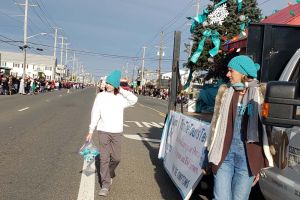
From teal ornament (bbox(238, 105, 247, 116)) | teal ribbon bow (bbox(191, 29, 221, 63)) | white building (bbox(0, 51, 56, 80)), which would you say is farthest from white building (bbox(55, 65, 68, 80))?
teal ornament (bbox(238, 105, 247, 116))

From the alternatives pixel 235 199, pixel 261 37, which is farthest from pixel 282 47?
pixel 235 199

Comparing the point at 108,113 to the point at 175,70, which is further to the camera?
the point at 175,70

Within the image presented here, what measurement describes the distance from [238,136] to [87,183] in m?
3.67

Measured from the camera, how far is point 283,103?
2.55m

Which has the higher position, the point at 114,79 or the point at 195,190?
the point at 114,79

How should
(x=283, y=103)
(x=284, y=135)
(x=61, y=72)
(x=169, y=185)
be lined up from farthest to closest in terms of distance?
(x=61, y=72)
(x=169, y=185)
(x=284, y=135)
(x=283, y=103)

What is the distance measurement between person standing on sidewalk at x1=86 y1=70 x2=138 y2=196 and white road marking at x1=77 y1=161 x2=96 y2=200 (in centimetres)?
25

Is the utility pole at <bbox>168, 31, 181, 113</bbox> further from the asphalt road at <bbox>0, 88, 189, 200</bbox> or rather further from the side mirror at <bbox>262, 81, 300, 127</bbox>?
the side mirror at <bbox>262, 81, 300, 127</bbox>

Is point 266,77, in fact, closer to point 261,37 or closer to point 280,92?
point 261,37

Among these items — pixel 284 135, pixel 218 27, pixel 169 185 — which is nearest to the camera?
pixel 284 135

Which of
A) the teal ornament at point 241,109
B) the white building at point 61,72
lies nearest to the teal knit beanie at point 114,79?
the teal ornament at point 241,109

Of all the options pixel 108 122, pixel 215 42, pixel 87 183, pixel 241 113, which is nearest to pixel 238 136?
pixel 241 113

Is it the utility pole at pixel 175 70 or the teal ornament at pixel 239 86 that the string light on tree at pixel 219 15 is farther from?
the teal ornament at pixel 239 86

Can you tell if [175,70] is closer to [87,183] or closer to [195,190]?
[195,190]
